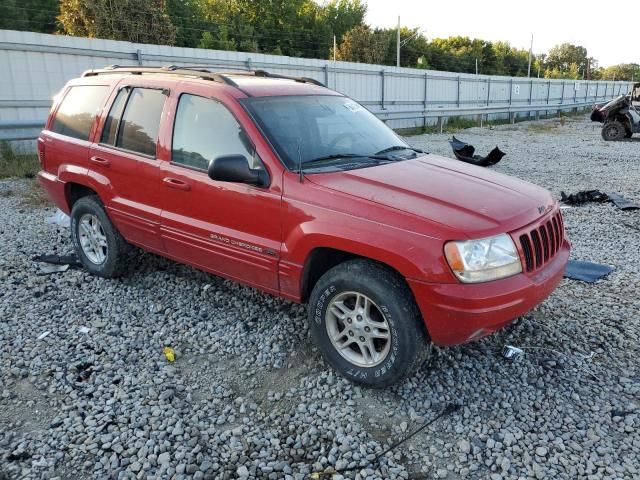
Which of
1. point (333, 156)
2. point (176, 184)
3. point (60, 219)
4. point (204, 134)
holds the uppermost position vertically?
point (204, 134)

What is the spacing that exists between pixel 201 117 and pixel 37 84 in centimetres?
893

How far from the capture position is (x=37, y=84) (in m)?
11.0

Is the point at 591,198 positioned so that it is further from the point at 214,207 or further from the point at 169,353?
the point at 169,353

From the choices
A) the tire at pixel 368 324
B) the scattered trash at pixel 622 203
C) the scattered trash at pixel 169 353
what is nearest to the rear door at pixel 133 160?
the scattered trash at pixel 169 353

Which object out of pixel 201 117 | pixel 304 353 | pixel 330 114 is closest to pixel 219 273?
pixel 304 353

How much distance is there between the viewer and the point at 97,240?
Result: 508 centimetres

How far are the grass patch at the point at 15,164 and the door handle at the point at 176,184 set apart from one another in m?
6.86

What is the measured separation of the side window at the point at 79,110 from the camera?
4.87m

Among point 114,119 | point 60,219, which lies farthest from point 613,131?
point 114,119

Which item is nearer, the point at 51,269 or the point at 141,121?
the point at 141,121

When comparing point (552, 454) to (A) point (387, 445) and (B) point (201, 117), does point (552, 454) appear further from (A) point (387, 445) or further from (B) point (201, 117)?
(B) point (201, 117)

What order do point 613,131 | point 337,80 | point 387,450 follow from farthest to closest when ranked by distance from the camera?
point 337,80 < point 613,131 < point 387,450

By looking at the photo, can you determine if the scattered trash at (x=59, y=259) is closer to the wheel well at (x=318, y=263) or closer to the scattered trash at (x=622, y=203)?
the wheel well at (x=318, y=263)

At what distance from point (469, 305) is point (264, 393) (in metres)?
1.41
